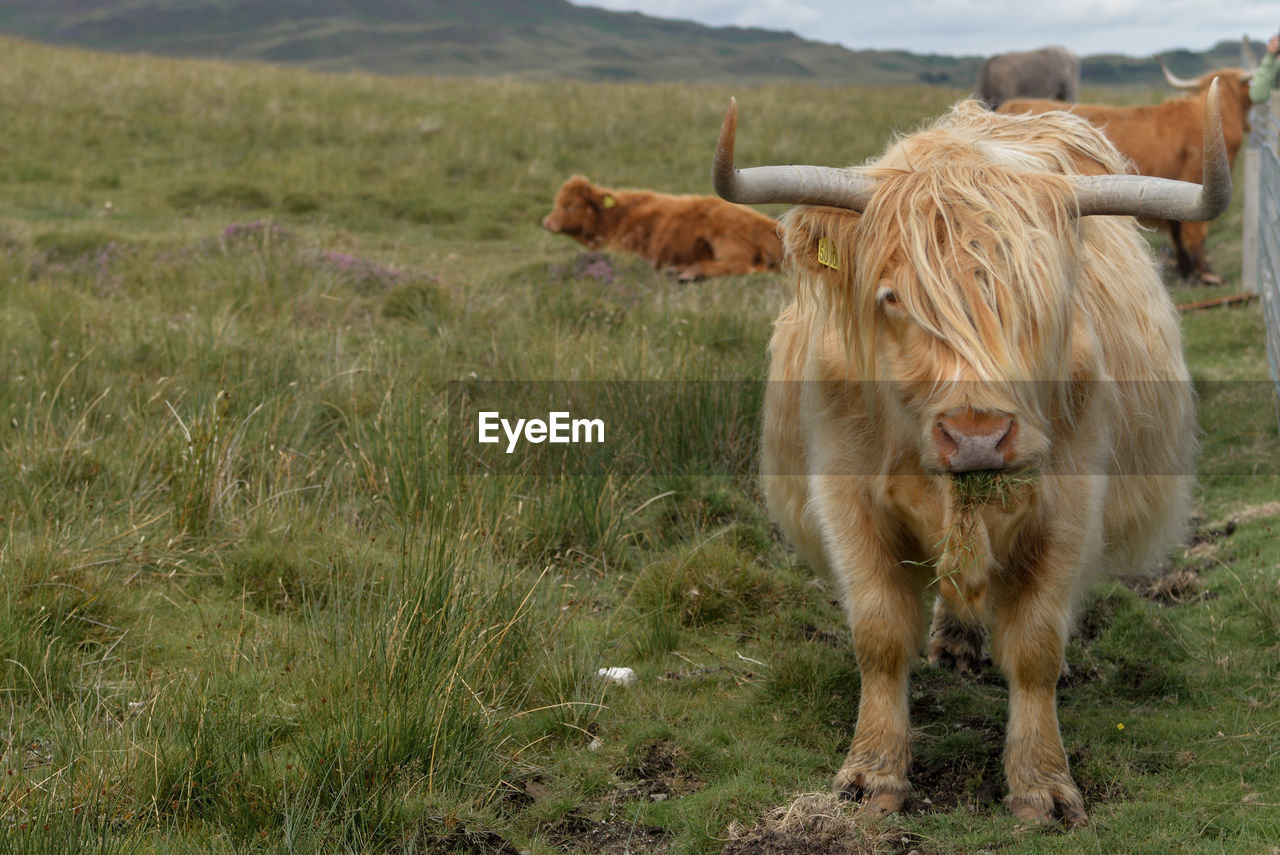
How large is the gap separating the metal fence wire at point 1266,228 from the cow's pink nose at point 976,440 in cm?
377

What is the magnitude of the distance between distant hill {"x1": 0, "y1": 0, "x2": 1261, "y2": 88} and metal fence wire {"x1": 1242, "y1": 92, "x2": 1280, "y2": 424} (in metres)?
100

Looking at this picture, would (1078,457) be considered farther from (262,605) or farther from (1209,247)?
(1209,247)

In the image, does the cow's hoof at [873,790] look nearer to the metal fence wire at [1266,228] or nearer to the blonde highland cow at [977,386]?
the blonde highland cow at [977,386]

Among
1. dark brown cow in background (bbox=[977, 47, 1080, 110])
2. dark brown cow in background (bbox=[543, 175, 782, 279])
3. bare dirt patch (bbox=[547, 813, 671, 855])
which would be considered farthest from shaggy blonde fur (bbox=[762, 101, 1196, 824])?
dark brown cow in background (bbox=[977, 47, 1080, 110])

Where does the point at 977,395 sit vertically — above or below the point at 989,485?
above

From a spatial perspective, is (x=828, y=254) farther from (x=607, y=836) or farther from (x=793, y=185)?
(x=607, y=836)

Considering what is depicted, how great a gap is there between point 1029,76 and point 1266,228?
376 inches

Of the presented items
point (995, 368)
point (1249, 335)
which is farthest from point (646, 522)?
point (1249, 335)

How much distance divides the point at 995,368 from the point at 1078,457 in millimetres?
613

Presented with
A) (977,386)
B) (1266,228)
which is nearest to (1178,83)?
(1266,228)

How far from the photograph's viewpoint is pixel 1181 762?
296 cm

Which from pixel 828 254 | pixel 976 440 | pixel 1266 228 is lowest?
pixel 976 440

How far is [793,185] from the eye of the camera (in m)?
2.64

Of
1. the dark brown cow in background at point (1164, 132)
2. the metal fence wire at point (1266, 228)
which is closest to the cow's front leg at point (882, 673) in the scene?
the metal fence wire at point (1266, 228)
